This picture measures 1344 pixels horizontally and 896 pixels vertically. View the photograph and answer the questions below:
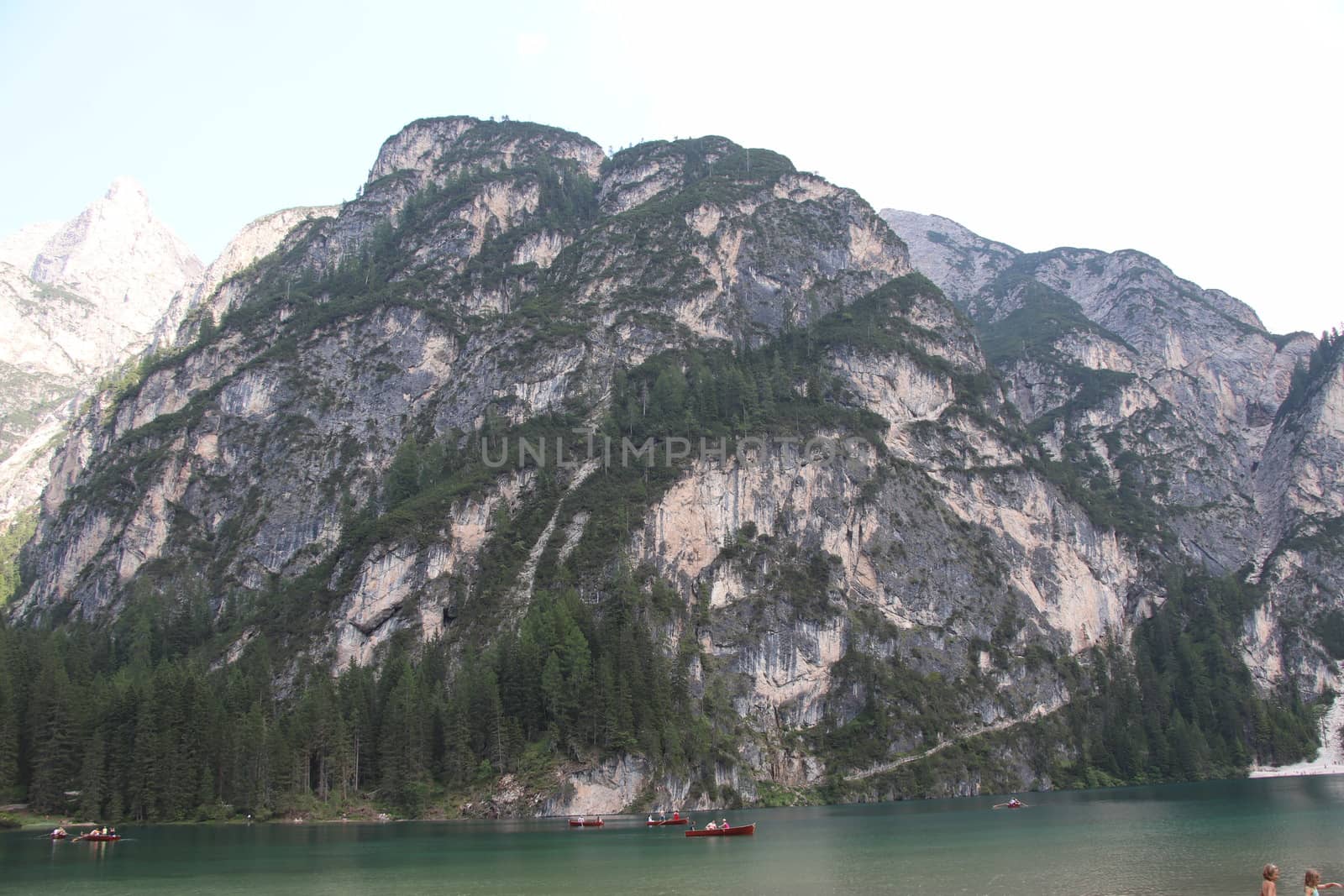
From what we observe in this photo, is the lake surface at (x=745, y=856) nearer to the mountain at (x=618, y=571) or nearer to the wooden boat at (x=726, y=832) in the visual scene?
the wooden boat at (x=726, y=832)

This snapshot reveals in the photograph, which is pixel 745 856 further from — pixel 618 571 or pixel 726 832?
pixel 618 571

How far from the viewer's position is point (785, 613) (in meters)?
136

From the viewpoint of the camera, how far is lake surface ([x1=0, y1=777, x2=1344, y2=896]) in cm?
5266

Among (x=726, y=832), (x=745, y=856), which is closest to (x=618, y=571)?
(x=726, y=832)

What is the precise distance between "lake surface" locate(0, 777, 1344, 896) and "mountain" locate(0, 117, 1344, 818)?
509 inches

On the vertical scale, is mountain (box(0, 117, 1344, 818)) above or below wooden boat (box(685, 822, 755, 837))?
above

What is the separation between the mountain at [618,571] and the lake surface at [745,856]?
12.9 meters

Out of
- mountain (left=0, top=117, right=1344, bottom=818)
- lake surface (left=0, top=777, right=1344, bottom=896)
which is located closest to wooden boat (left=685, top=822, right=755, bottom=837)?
Result: lake surface (left=0, top=777, right=1344, bottom=896)

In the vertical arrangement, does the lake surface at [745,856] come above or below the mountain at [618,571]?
below

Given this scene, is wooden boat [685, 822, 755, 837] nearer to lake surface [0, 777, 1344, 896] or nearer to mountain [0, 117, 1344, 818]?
lake surface [0, 777, 1344, 896]

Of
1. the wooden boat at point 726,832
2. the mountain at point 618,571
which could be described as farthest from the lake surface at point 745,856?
the mountain at point 618,571

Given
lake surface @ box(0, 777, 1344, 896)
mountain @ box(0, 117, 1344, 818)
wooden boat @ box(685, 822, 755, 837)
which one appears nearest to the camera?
lake surface @ box(0, 777, 1344, 896)

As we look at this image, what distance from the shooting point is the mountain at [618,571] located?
10656cm

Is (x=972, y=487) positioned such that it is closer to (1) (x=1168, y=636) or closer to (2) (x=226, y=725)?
(1) (x=1168, y=636)
